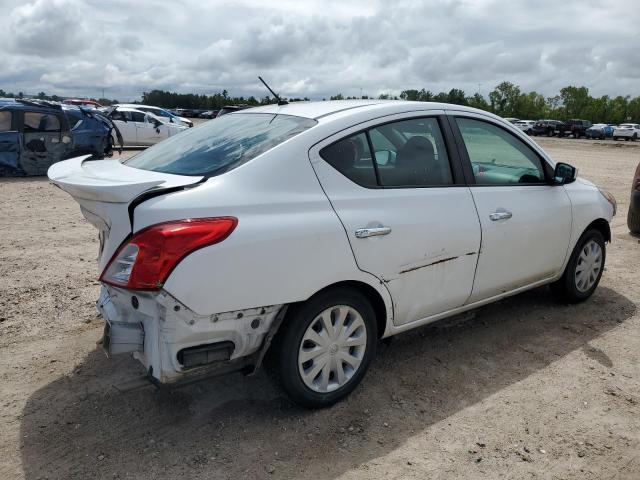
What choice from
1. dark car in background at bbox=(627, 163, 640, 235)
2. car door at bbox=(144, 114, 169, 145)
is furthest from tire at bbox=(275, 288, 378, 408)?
car door at bbox=(144, 114, 169, 145)

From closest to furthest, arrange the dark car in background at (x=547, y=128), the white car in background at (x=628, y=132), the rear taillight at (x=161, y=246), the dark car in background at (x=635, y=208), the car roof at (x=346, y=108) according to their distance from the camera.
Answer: the rear taillight at (x=161, y=246)
the car roof at (x=346, y=108)
the dark car in background at (x=635, y=208)
the white car in background at (x=628, y=132)
the dark car in background at (x=547, y=128)

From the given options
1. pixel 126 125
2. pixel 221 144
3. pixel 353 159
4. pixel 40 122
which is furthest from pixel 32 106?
pixel 353 159

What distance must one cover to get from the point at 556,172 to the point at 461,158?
43.1 inches

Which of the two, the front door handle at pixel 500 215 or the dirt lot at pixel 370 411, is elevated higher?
the front door handle at pixel 500 215

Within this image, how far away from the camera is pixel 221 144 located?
322cm

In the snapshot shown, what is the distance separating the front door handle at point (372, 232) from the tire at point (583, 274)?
89.3 inches

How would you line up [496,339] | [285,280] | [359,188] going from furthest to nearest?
[496,339]
[359,188]
[285,280]

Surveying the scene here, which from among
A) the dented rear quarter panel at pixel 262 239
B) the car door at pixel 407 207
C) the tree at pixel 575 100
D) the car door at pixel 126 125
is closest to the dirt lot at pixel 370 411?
the car door at pixel 407 207

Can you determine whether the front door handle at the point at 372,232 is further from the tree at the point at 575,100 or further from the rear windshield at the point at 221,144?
the tree at the point at 575,100

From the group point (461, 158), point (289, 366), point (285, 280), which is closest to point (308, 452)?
point (289, 366)

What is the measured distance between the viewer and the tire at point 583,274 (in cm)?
463

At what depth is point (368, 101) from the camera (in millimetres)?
3732

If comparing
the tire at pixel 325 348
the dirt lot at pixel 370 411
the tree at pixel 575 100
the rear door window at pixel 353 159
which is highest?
the tree at pixel 575 100

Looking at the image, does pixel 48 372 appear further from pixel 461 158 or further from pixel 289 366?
pixel 461 158
